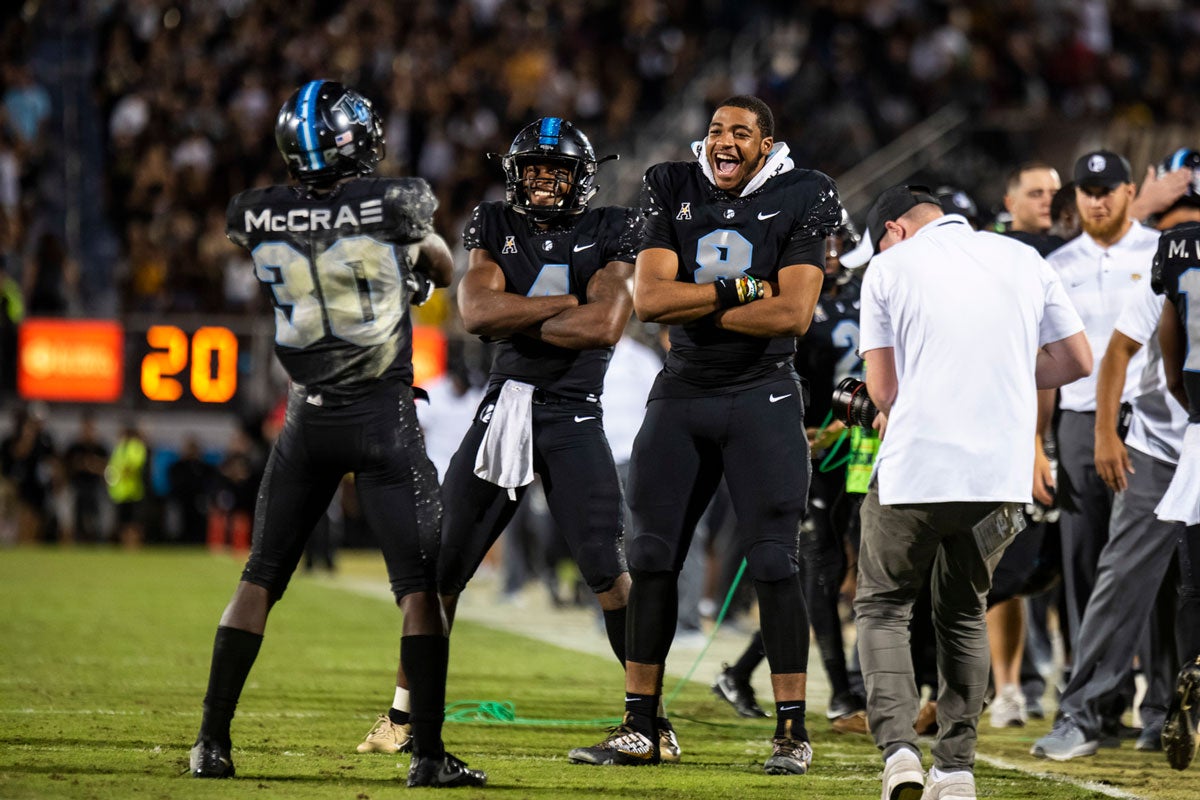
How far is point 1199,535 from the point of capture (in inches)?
243

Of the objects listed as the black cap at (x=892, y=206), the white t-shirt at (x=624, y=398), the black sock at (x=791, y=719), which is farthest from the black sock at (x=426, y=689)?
the white t-shirt at (x=624, y=398)

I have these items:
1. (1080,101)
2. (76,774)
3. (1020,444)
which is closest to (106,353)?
(1080,101)

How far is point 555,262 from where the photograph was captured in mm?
6383

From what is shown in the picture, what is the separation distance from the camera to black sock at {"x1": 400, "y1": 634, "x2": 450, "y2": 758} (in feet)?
17.9

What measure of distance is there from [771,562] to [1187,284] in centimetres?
188

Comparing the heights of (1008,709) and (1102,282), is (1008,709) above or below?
below

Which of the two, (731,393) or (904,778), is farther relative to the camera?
(731,393)

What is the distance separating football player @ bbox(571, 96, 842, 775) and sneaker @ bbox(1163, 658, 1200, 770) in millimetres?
1285

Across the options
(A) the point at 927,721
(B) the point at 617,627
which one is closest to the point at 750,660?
(A) the point at 927,721

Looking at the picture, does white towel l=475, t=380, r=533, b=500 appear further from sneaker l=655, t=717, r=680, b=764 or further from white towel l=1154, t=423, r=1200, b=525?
white towel l=1154, t=423, r=1200, b=525

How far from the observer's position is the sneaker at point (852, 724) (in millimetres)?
7285

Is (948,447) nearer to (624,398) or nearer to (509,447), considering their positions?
(509,447)

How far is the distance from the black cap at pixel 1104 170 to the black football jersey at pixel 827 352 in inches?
44.1

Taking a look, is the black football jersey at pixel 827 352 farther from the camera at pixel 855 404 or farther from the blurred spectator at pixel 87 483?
the blurred spectator at pixel 87 483
